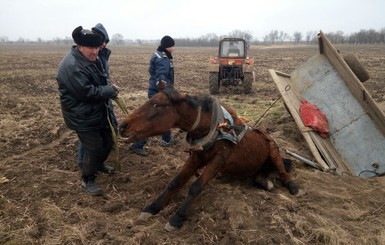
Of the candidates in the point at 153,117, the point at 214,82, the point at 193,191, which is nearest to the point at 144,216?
the point at 193,191

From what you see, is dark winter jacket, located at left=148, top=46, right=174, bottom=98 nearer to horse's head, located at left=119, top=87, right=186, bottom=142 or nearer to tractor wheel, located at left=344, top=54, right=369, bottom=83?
horse's head, located at left=119, top=87, right=186, bottom=142

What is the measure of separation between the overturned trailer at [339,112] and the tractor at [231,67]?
626 cm

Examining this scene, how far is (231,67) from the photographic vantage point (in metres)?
13.6

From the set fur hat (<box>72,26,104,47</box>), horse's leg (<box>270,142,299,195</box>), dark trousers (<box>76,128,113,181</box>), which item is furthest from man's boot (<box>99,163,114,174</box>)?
horse's leg (<box>270,142,299,195</box>)

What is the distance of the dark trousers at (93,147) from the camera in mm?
4234

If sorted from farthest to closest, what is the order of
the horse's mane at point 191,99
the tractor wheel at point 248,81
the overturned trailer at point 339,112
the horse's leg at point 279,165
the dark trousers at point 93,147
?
the tractor wheel at point 248,81 < the overturned trailer at point 339,112 < the horse's leg at point 279,165 < the dark trousers at point 93,147 < the horse's mane at point 191,99

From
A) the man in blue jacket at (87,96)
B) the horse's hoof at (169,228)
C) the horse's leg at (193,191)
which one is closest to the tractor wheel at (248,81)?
the man in blue jacket at (87,96)

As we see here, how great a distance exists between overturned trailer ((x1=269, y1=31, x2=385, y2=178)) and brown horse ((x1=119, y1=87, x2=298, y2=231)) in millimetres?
1462

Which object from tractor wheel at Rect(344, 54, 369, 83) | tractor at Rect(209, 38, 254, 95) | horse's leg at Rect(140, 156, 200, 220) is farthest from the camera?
tractor at Rect(209, 38, 254, 95)

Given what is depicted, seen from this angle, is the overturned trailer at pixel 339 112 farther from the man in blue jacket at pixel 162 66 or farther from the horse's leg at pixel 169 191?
the horse's leg at pixel 169 191

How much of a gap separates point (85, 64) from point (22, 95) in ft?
32.6

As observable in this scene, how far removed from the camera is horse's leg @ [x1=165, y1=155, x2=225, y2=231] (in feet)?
11.6

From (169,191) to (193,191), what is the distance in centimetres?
→ 37

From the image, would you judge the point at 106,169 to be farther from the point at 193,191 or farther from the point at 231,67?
the point at 231,67
